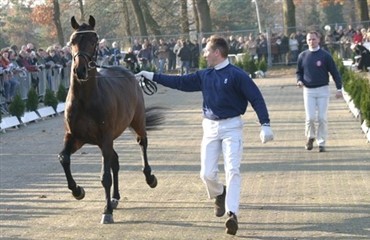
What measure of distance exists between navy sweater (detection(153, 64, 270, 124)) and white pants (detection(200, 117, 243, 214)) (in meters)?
0.10

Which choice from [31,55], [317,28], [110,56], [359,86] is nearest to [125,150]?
[359,86]

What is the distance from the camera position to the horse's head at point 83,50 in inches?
403

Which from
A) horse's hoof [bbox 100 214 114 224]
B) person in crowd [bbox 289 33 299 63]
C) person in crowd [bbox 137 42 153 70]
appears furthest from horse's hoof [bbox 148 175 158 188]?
person in crowd [bbox 289 33 299 63]

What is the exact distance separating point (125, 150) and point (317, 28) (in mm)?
34104

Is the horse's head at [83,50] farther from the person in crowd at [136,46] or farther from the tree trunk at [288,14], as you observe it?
the tree trunk at [288,14]

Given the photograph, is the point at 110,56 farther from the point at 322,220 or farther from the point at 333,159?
the point at 322,220

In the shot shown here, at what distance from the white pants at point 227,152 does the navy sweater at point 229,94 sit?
0.33ft

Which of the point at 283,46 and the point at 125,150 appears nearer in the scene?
the point at 125,150

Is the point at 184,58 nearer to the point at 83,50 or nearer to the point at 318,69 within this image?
the point at 318,69

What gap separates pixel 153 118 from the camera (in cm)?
1360

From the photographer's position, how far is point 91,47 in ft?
34.1

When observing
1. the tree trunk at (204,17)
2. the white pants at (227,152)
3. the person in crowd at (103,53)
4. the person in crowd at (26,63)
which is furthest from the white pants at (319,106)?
the tree trunk at (204,17)

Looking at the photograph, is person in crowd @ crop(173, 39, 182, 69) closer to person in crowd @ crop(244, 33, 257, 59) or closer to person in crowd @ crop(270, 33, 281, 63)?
person in crowd @ crop(244, 33, 257, 59)

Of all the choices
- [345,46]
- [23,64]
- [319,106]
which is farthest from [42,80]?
[345,46]
